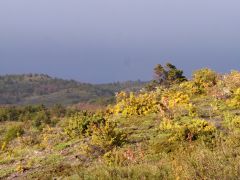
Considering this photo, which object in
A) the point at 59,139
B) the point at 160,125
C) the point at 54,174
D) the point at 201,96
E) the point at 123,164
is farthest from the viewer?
the point at 201,96

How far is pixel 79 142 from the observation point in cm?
1869

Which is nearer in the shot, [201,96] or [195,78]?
[201,96]

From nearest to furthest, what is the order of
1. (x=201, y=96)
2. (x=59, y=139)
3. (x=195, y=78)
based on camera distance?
1. (x=59, y=139)
2. (x=201, y=96)
3. (x=195, y=78)

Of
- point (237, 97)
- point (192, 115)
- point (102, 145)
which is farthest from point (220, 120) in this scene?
point (102, 145)

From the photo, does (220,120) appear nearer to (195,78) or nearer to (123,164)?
(123,164)

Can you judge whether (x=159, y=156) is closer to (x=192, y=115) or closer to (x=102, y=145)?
(x=102, y=145)

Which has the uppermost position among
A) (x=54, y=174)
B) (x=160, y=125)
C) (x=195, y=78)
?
(x=195, y=78)

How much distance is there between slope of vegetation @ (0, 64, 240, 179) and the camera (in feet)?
35.5

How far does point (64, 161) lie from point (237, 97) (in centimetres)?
809

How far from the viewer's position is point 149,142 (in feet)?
53.6

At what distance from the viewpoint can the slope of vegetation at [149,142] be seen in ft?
35.5

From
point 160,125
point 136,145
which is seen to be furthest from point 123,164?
point 160,125

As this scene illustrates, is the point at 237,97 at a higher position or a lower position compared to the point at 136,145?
higher

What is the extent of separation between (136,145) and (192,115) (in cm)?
399
